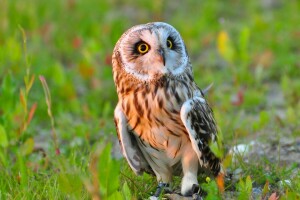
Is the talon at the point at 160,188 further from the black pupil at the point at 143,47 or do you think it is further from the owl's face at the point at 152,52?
the black pupil at the point at 143,47

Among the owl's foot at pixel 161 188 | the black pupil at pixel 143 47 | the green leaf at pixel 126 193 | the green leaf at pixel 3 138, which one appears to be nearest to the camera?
the green leaf at pixel 126 193

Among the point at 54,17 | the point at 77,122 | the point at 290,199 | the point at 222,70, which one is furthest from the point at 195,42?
the point at 290,199

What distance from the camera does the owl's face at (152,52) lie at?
3.90 m

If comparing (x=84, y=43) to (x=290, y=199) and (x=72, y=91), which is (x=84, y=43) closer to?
(x=72, y=91)

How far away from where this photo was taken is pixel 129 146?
410 centimetres

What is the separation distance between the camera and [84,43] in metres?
8.13

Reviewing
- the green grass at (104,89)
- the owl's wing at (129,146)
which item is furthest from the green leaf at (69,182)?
the owl's wing at (129,146)

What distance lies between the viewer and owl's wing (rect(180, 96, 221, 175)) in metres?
3.90

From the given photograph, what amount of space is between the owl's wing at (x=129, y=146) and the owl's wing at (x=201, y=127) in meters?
0.37

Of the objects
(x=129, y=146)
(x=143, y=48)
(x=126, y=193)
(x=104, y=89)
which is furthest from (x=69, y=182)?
(x=104, y=89)

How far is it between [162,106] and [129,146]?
0.33m

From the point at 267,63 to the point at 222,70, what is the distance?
48 cm

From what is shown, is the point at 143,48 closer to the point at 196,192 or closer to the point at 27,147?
the point at 196,192

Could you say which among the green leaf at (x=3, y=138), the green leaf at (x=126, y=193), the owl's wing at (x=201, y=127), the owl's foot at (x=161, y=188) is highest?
the owl's wing at (x=201, y=127)
